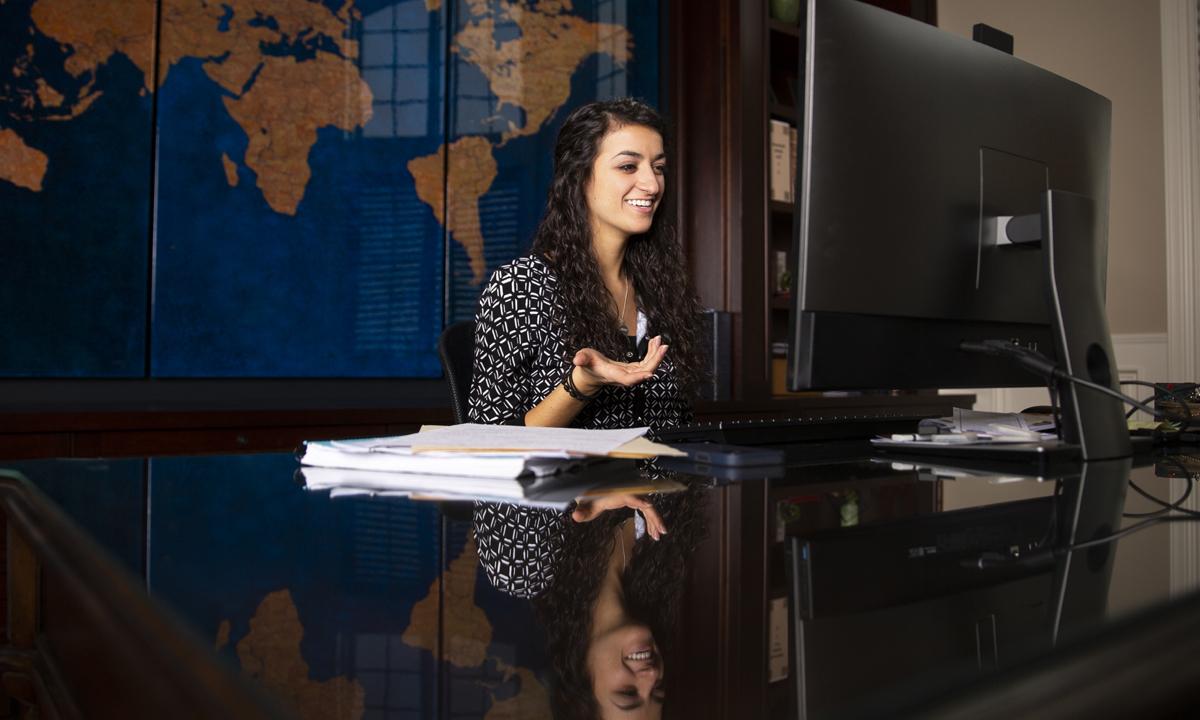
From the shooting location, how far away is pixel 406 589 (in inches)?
19.6

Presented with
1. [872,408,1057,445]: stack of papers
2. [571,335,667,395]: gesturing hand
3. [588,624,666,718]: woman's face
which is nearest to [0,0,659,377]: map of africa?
[571,335,667,395]: gesturing hand

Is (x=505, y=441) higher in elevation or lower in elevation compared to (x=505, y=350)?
lower

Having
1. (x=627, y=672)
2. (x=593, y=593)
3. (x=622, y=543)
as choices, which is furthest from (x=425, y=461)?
(x=627, y=672)

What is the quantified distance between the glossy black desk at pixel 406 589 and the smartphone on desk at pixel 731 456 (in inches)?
3.6

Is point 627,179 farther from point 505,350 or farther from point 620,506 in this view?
point 620,506

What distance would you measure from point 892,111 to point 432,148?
6.91 ft

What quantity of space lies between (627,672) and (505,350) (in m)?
1.54

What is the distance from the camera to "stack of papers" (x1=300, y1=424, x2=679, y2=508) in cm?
84

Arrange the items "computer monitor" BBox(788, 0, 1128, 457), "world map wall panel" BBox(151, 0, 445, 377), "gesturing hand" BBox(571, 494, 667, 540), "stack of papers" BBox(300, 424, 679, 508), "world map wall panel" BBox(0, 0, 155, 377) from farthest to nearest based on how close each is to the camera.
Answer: "world map wall panel" BBox(151, 0, 445, 377)
"world map wall panel" BBox(0, 0, 155, 377)
"computer monitor" BBox(788, 0, 1128, 457)
"stack of papers" BBox(300, 424, 679, 508)
"gesturing hand" BBox(571, 494, 667, 540)

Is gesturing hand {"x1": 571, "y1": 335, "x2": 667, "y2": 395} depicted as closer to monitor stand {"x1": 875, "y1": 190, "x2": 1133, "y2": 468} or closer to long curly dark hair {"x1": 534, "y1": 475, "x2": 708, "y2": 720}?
monitor stand {"x1": 875, "y1": 190, "x2": 1133, "y2": 468}

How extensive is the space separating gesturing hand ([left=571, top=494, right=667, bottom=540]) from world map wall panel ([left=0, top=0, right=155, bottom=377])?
2.12 m

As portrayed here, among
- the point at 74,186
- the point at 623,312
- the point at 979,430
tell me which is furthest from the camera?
the point at 74,186

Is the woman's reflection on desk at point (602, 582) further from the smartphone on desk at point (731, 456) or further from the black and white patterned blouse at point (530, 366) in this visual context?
the black and white patterned blouse at point (530, 366)

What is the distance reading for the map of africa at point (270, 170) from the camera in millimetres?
2357
